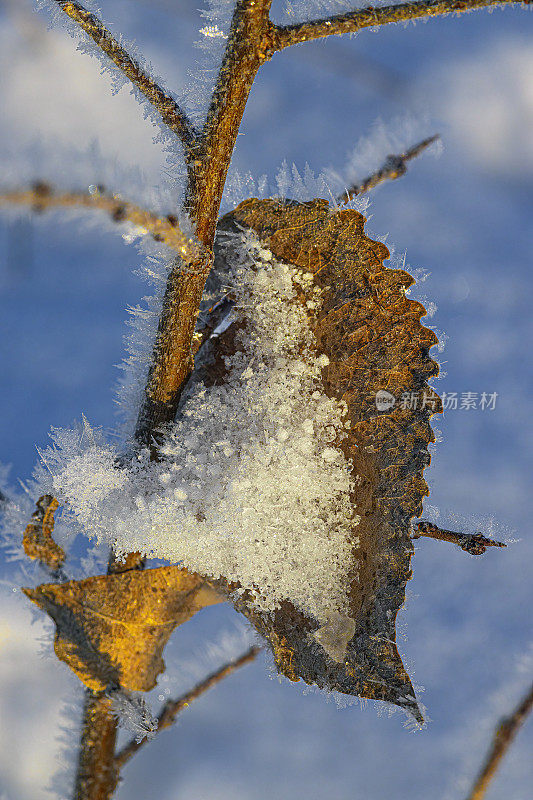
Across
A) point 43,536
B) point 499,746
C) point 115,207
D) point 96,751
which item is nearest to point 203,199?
point 115,207

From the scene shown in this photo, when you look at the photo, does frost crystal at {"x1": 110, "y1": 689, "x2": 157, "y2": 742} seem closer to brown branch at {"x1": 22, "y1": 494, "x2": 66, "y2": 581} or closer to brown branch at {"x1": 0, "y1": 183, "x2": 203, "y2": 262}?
brown branch at {"x1": 22, "y1": 494, "x2": 66, "y2": 581}

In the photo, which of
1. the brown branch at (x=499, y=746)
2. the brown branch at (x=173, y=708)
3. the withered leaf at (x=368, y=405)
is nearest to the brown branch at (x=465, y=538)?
the withered leaf at (x=368, y=405)

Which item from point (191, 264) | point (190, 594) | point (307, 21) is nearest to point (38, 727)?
point (190, 594)

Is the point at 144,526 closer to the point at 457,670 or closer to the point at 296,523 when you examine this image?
the point at 296,523

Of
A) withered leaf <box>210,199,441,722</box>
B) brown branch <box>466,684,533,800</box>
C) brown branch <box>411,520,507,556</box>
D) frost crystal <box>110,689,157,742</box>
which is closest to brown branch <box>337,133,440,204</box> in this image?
withered leaf <box>210,199,441,722</box>

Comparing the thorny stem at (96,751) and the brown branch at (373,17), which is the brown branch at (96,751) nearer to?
the thorny stem at (96,751)

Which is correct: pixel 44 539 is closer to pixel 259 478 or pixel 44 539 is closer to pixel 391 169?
pixel 259 478
